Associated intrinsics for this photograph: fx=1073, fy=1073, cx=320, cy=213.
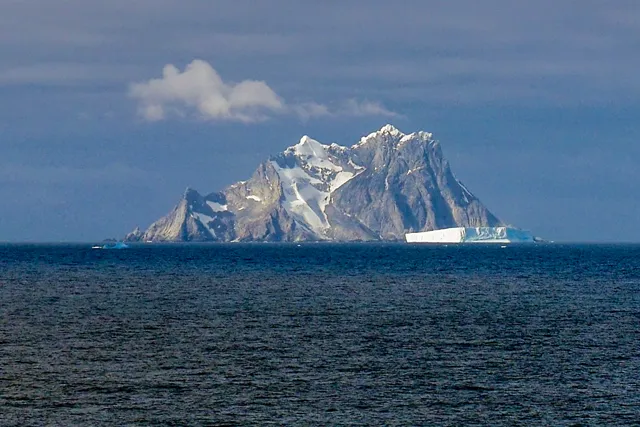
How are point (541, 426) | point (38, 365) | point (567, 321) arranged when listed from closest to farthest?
point (541, 426)
point (38, 365)
point (567, 321)

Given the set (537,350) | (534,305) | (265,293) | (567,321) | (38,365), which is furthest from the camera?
(265,293)

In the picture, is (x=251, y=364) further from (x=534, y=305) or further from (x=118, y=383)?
(x=534, y=305)

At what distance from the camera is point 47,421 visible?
41094 millimetres

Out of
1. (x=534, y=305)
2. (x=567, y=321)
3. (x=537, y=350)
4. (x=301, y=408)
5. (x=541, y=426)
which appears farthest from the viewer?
(x=534, y=305)

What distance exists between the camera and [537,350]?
199 feet

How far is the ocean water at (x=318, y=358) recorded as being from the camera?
1703 inches

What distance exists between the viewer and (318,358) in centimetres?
5672

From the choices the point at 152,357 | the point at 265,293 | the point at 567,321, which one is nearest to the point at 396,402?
the point at 152,357

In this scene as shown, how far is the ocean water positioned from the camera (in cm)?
4325

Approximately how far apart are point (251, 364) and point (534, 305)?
140 feet

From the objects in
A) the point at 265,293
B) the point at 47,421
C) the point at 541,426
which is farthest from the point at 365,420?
the point at 265,293

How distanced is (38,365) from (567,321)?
129ft

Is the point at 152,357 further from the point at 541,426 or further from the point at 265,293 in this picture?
the point at 265,293

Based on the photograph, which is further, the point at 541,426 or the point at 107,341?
the point at 107,341
